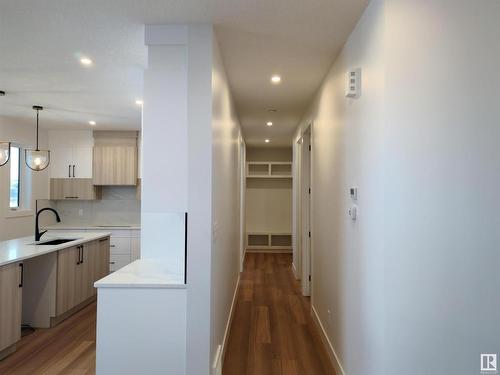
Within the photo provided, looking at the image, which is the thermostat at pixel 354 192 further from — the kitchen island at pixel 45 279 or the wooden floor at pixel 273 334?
the kitchen island at pixel 45 279

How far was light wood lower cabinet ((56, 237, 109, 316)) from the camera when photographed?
3.68 metres

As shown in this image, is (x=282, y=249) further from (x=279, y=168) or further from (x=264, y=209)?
(x=279, y=168)

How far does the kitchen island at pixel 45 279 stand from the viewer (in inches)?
115

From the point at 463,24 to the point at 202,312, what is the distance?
2.09 m

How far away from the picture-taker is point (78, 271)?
4016 mm

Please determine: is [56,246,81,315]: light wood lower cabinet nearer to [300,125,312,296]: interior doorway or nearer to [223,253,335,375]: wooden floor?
[223,253,335,375]: wooden floor

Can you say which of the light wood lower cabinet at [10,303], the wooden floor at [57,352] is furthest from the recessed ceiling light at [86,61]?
the wooden floor at [57,352]

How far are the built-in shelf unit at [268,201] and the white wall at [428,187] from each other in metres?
6.17

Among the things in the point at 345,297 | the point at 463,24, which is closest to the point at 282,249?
the point at 345,297

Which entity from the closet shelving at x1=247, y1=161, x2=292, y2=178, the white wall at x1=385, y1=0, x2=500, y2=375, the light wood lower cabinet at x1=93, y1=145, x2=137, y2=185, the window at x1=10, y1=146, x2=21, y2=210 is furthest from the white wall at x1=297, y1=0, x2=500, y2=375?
the closet shelving at x1=247, y1=161, x2=292, y2=178

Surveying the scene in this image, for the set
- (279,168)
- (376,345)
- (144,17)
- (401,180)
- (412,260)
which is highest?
(144,17)

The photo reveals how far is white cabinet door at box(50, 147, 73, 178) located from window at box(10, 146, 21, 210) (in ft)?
2.07

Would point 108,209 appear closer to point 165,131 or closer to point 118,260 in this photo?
point 118,260

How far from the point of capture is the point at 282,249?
8.16 m
